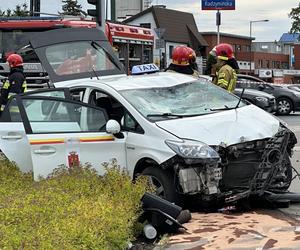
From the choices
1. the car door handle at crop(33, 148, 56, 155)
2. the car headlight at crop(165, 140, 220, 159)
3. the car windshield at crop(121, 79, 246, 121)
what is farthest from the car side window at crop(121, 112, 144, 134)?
the car door handle at crop(33, 148, 56, 155)

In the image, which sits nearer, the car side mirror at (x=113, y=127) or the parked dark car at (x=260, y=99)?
the car side mirror at (x=113, y=127)

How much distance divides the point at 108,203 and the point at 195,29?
193 feet

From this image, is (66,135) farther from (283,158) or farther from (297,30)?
(297,30)

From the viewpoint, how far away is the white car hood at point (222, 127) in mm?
6293

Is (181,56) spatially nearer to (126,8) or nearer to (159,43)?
(159,43)

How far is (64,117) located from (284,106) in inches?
663

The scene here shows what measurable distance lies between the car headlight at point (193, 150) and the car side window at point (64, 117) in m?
1.14

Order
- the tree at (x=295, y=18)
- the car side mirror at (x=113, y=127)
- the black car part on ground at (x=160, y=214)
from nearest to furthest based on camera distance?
the black car part on ground at (x=160, y=214) < the car side mirror at (x=113, y=127) < the tree at (x=295, y=18)

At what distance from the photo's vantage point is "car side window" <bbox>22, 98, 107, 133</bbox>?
6934mm

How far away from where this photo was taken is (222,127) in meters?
6.47

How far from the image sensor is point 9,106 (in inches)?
311

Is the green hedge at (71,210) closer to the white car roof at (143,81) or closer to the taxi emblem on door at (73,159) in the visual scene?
the taxi emblem on door at (73,159)

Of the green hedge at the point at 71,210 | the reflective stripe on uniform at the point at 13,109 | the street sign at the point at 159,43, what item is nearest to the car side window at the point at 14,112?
the reflective stripe on uniform at the point at 13,109

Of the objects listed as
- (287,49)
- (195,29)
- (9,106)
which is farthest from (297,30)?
(9,106)
